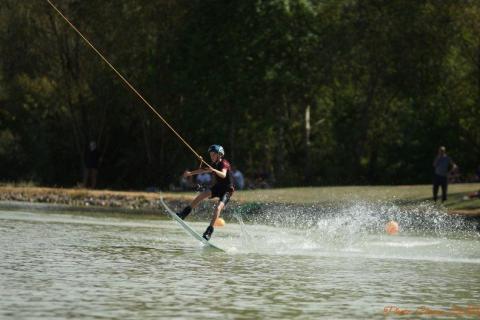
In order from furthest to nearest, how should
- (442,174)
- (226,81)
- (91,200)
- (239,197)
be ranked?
1. (226,81)
2. (239,197)
3. (91,200)
4. (442,174)

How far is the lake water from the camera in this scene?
12828mm

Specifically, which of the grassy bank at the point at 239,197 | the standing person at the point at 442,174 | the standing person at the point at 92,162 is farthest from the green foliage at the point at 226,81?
the standing person at the point at 442,174

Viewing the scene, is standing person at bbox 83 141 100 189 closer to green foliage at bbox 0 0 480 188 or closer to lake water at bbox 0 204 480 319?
green foliage at bbox 0 0 480 188

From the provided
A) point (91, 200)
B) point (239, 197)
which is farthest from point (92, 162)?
point (239, 197)

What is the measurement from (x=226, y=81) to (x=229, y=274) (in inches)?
1355

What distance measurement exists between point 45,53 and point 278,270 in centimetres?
3948

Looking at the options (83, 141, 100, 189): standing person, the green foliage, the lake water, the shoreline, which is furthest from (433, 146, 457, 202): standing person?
(83, 141, 100, 189): standing person

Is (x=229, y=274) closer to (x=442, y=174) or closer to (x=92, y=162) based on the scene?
(x=442, y=174)

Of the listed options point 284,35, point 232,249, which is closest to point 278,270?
point 232,249

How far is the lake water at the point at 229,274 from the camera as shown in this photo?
42.1 ft

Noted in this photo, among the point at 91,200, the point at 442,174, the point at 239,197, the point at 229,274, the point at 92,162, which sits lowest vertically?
the point at 229,274

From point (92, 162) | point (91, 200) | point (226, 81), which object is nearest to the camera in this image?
point (91, 200)

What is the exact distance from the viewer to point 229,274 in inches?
650

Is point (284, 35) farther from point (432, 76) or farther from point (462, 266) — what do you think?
point (462, 266)
